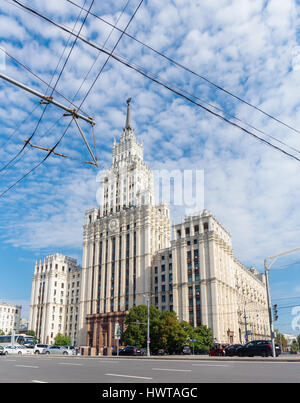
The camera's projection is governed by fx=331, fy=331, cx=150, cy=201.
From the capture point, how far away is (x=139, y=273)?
268ft

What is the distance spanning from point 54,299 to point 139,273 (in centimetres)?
4263

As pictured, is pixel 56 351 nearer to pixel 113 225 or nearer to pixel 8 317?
pixel 113 225

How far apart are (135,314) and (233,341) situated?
25.7 meters

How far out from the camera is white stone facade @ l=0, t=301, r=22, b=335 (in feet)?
487

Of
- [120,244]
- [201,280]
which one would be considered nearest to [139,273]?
[120,244]

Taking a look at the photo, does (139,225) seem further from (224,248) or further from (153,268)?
(224,248)

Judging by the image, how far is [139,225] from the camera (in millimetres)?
85562

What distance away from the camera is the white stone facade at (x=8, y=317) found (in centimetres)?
14850

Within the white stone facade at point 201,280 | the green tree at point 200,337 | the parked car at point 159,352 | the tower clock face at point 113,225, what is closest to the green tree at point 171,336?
the parked car at point 159,352

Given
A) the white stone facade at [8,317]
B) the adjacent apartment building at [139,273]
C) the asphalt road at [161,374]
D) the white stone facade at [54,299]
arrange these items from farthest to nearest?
the white stone facade at [8,317] < the white stone facade at [54,299] < the adjacent apartment building at [139,273] < the asphalt road at [161,374]

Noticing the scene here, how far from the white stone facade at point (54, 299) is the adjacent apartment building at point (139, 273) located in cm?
33

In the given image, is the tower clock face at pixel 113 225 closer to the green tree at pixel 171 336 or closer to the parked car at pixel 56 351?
the parked car at pixel 56 351

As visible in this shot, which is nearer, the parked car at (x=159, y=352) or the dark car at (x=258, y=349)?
the dark car at (x=258, y=349)
